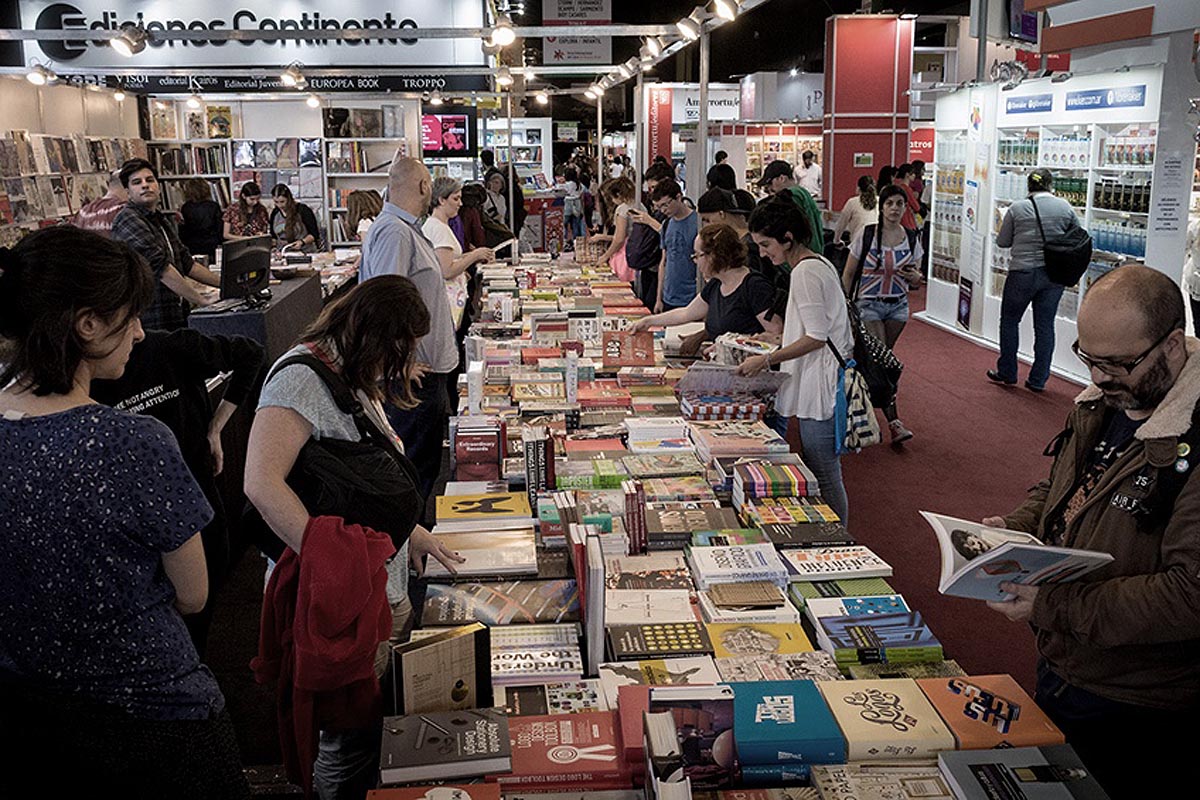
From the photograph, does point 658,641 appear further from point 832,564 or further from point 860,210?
point 860,210

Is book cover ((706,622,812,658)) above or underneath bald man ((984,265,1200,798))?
underneath

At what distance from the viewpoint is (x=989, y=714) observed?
2160 mm

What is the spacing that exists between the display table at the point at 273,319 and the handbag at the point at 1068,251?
5.41 meters

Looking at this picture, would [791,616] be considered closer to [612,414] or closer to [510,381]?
[612,414]

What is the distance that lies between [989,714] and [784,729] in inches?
17.3

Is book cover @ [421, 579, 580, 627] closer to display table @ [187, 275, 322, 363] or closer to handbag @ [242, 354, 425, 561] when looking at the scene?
handbag @ [242, 354, 425, 561]

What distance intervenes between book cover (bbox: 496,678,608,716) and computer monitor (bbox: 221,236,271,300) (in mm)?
4151

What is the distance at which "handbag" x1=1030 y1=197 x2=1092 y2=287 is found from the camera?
8.02 meters

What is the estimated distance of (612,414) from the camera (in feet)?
14.8

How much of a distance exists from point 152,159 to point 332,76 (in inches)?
109

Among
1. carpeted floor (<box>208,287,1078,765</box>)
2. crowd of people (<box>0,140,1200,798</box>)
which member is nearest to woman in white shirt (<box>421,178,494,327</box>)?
carpeted floor (<box>208,287,1078,765</box>)

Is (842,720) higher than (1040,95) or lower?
lower

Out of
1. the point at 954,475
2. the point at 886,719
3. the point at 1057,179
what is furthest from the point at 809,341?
the point at 1057,179

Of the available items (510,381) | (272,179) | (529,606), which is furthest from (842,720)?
(272,179)
